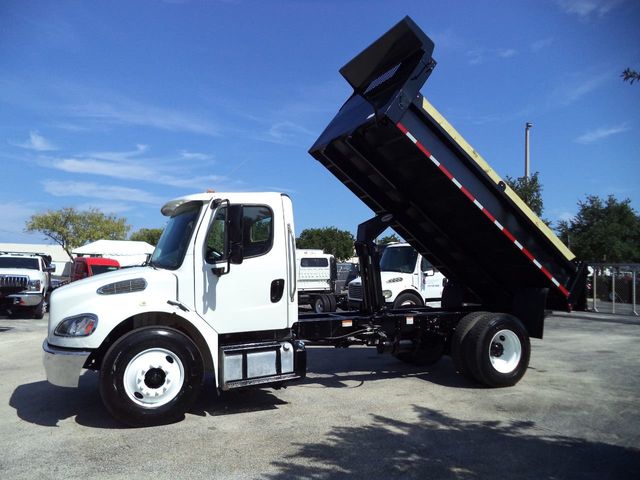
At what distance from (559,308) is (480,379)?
6.02ft

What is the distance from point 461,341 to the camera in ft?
23.9

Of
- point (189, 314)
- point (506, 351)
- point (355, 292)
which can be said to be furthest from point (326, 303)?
point (189, 314)

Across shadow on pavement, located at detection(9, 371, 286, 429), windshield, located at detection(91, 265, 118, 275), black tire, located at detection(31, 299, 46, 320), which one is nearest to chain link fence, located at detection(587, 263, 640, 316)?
shadow on pavement, located at detection(9, 371, 286, 429)

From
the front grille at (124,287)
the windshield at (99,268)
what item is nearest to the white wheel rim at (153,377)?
the front grille at (124,287)

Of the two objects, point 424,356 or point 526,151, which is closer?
point 424,356

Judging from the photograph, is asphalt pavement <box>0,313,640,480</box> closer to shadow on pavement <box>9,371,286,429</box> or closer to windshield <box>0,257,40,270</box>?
shadow on pavement <box>9,371,286,429</box>

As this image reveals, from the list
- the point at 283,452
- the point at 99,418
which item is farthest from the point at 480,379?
the point at 99,418

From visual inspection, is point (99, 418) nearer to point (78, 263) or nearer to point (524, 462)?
point (524, 462)

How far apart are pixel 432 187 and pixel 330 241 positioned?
55656 millimetres

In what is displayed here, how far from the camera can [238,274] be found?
5.95 m

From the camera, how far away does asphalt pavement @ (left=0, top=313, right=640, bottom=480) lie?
4355 mm

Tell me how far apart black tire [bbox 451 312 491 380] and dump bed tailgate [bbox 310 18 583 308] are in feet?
3.31

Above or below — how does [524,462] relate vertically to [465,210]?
below

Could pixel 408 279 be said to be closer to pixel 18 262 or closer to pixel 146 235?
pixel 18 262
